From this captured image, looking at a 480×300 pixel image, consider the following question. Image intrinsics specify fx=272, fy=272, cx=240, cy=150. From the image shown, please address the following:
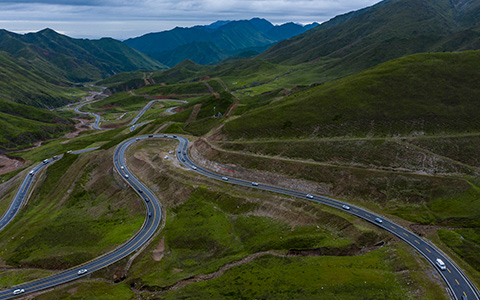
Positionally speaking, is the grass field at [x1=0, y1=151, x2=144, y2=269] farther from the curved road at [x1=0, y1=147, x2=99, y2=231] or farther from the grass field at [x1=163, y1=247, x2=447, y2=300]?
the grass field at [x1=163, y1=247, x2=447, y2=300]

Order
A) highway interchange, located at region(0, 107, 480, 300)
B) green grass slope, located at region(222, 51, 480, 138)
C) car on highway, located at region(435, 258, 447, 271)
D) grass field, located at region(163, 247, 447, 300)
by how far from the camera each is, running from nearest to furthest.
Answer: grass field, located at region(163, 247, 447, 300), highway interchange, located at region(0, 107, 480, 300), car on highway, located at region(435, 258, 447, 271), green grass slope, located at region(222, 51, 480, 138)

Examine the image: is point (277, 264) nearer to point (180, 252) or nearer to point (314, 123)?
point (180, 252)

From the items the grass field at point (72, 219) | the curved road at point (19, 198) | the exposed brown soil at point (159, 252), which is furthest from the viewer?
the curved road at point (19, 198)

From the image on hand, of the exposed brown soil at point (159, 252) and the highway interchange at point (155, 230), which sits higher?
the highway interchange at point (155, 230)

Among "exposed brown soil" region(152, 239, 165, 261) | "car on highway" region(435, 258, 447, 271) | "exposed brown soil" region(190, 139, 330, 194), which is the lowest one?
"exposed brown soil" region(152, 239, 165, 261)

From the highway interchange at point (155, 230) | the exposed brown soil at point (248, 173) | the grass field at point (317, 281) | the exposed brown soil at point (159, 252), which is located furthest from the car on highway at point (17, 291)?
the exposed brown soil at point (248, 173)

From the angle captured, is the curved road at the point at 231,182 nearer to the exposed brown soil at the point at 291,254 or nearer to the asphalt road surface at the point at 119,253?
the asphalt road surface at the point at 119,253

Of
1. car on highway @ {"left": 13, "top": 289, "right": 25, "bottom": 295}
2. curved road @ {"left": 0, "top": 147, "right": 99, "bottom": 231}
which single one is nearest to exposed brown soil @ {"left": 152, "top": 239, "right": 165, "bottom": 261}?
car on highway @ {"left": 13, "top": 289, "right": 25, "bottom": 295}

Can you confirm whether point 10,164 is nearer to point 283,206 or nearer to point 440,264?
point 283,206

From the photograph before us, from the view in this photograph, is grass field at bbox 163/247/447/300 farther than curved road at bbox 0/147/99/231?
No
